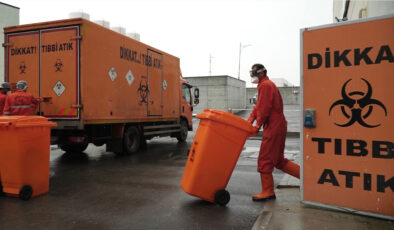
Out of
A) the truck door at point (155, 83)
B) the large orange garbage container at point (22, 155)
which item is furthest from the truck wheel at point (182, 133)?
the large orange garbage container at point (22, 155)

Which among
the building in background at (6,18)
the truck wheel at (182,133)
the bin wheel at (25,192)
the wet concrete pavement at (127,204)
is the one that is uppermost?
the building in background at (6,18)

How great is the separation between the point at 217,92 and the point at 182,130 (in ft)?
48.7

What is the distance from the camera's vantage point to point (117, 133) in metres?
9.27

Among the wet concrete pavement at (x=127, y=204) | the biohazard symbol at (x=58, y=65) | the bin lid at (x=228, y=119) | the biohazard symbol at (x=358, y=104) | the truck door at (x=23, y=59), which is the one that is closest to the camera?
the biohazard symbol at (x=358, y=104)

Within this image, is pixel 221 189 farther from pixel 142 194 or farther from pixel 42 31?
pixel 42 31

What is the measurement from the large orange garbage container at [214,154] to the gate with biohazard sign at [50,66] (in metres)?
4.20

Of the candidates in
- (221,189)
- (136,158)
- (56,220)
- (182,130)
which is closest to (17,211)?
(56,220)

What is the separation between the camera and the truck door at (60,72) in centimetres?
766

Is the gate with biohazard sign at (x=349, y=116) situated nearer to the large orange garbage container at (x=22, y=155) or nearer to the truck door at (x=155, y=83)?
the large orange garbage container at (x=22, y=155)

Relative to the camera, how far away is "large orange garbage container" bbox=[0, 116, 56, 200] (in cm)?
493

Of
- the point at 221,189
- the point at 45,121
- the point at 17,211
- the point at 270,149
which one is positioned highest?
the point at 45,121

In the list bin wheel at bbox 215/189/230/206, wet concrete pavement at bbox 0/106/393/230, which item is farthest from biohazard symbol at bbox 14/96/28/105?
bin wheel at bbox 215/189/230/206

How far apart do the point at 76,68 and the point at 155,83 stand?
339cm

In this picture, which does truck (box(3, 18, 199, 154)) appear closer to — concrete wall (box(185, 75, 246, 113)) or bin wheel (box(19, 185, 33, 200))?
bin wheel (box(19, 185, 33, 200))
